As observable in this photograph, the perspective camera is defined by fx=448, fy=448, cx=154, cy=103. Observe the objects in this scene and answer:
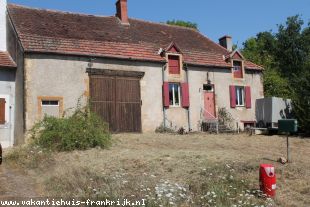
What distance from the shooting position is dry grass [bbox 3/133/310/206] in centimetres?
997

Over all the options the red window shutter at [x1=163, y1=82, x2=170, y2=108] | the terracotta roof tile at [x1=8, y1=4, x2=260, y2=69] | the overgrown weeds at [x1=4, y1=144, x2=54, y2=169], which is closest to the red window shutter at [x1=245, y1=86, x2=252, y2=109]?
the terracotta roof tile at [x1=8, y1=4, x2=260, y2=69]

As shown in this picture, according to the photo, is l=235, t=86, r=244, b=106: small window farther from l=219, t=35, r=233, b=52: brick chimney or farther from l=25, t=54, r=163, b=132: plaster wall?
l=25, t=54, r=163, b=132: plaster wall

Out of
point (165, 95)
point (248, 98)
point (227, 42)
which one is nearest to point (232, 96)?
point (248, 98)

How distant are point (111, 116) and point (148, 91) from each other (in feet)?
9.44

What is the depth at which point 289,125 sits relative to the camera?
44.4ft

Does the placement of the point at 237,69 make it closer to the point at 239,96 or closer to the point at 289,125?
the point at 239,96

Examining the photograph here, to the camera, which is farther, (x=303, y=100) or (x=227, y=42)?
(x=227, y=42)

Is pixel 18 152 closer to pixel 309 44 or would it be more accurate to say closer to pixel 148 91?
pixel 148 91

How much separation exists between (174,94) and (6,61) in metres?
9.56

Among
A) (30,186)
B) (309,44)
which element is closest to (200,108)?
(30,186)

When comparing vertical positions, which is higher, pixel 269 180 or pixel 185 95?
pixel 185 95

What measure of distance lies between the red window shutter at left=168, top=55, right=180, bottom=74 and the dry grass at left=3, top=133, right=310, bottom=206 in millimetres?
9986

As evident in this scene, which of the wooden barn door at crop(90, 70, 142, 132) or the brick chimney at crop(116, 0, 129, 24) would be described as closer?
the wooden barn door at crop(90, 70, 142, 132)

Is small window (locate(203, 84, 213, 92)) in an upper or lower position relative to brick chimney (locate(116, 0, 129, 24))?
lower
